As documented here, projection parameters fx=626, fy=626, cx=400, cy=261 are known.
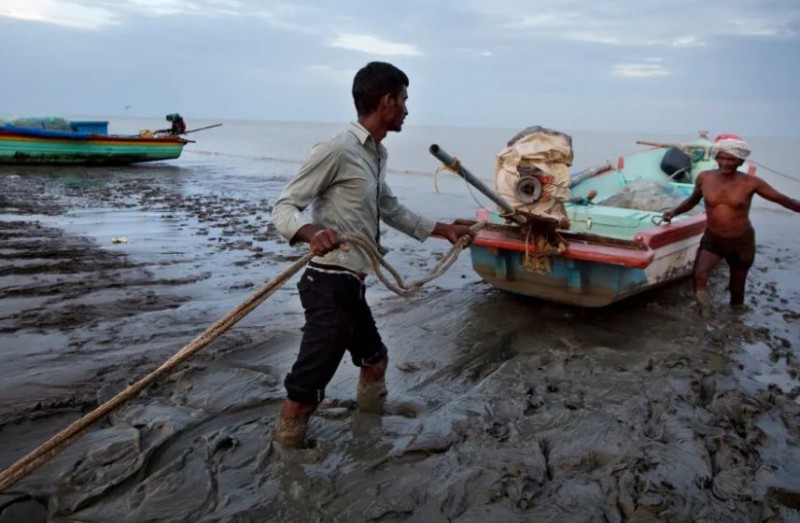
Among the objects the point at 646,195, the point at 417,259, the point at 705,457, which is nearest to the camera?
the point at 705,457

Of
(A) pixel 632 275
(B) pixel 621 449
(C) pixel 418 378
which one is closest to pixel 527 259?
(A) pixel 632 275

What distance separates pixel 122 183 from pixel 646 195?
14185mm

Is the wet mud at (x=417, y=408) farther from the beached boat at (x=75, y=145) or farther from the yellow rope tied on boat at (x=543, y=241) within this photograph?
the beached boat at (x=75, y=145)

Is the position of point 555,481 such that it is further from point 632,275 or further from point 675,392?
point 632,275

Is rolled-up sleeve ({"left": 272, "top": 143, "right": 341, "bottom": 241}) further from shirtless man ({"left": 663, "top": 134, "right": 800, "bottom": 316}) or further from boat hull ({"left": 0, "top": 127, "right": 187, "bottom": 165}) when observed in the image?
boat hull ({"left": 0, "top": 127, "right": 187, "bottom": 165})

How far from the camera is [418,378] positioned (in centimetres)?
465

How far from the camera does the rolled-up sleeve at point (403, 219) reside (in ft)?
12.0

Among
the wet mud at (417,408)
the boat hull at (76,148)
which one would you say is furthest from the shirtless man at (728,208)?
the boat hull at (76,148)

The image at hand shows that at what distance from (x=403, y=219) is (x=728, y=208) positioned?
4.20m

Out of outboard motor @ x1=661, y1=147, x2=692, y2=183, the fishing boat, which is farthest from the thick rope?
outboard motor @ x1=661, y1=147, x2=692, y2=183

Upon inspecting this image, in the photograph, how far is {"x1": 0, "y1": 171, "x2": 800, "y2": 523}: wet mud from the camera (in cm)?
304

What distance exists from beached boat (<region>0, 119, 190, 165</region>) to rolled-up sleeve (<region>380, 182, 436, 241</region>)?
19.2 metres

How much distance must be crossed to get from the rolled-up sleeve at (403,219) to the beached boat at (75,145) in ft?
63.1

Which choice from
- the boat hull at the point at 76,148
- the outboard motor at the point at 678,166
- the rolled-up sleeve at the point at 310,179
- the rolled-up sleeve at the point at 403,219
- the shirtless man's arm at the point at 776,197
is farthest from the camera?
the boat hull at the point at 76,148
